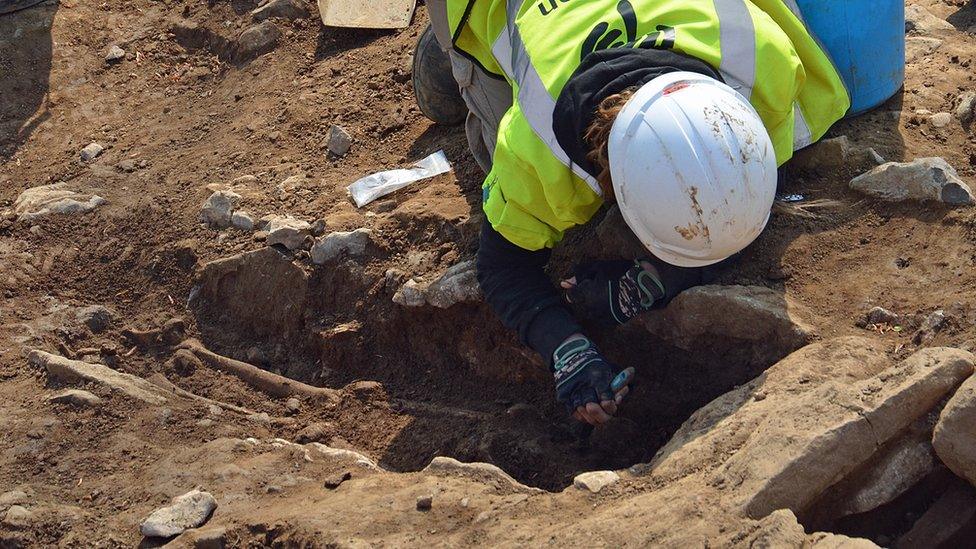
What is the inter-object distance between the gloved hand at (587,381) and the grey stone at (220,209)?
183 centimetres

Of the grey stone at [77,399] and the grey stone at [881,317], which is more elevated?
the grey stone at [881,317]

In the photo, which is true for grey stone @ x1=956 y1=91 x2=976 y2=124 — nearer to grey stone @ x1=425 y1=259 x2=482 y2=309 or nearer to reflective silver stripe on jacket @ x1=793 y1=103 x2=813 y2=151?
reflective silver stripe on jacket @ x1=793 y1=103 x2=813 y2=151

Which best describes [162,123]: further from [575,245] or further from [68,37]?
[575,245]

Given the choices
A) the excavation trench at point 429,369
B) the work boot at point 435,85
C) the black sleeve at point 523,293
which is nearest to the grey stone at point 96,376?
the excavation trench at point 429,369

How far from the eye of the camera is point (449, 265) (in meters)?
4.02

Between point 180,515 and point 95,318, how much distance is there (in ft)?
4.79

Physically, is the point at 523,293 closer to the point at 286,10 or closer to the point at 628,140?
the point at 628,140

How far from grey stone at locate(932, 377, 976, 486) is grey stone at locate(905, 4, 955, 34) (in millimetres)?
2555

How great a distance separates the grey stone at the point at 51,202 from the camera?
15.6ft

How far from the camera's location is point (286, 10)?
5656 millimetres

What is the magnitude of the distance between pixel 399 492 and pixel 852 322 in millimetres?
1434

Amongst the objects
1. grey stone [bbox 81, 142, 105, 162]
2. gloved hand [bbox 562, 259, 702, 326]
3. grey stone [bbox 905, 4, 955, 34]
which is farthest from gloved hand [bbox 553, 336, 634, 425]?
grey stone [bbox 81, 142, 105, 162]

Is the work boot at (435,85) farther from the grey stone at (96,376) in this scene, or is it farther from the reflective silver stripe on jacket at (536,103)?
the grey stone at (96,376)

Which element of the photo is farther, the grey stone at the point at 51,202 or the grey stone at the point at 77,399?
the grey stone at the point at 51,202
